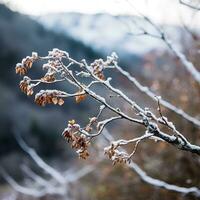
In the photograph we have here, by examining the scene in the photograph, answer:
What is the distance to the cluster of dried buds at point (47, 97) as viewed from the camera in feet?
8.57

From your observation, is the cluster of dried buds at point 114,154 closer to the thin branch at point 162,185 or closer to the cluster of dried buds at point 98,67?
the cluster of dried buds at point 98,67

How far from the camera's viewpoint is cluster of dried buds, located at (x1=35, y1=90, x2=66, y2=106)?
8.57ft

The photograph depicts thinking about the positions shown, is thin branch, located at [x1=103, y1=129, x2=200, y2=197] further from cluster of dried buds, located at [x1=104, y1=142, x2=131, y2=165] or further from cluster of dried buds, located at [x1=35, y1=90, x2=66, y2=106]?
cluster of dried buds, located at [x1=35, y1=90, x2=66, y2=106]

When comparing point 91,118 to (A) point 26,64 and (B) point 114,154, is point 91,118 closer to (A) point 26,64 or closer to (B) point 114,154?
(B) point 114,154

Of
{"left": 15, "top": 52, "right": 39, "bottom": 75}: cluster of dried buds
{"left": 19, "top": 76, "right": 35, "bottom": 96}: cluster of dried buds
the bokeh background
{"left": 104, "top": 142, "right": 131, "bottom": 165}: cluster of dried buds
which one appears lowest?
the bokeh background

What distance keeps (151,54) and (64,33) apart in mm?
21510

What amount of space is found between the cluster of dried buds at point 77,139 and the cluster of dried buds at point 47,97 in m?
0.12

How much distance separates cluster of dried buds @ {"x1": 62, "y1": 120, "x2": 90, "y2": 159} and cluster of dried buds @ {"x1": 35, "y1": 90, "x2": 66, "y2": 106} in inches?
4.6

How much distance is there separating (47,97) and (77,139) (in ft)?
0.75

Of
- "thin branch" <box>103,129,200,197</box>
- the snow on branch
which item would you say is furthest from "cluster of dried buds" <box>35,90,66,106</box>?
"thin branch" <box>103,129,200,197</box>

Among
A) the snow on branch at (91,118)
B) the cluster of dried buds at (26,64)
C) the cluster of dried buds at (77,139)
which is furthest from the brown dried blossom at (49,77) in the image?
the cluster of dried buds at (77,139)

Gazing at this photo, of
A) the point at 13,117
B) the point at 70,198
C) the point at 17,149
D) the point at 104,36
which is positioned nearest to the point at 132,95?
the point at 70,198

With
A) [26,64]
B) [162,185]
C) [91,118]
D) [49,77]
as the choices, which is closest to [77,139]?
[91,118]

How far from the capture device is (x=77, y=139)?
8.55ft
